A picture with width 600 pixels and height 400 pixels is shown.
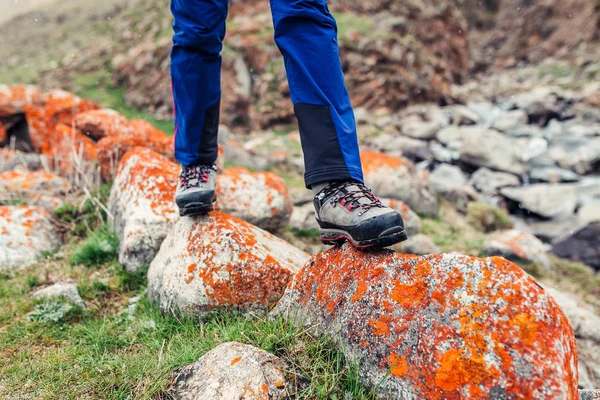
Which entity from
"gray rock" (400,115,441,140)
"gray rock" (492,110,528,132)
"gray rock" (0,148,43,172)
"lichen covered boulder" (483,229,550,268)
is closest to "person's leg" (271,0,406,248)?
"gray rock" (0,148,43,172)

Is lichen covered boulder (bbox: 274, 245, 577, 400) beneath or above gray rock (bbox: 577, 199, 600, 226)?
above

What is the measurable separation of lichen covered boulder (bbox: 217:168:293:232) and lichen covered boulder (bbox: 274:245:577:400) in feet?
5.45

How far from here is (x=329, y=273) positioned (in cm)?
178

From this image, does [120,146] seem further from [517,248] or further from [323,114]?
[517,248]

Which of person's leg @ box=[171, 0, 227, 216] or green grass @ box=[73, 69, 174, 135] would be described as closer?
person's leg @ box=[171, 0, 227, 216]

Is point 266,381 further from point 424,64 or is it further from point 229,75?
point 424,64

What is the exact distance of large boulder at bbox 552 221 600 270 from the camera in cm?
574

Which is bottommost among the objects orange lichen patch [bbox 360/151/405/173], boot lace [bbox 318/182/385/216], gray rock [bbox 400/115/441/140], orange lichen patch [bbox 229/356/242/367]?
gray rock [bbox 400/115/441/140]

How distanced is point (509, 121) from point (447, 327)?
51.3ft

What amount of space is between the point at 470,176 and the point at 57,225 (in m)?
8.85

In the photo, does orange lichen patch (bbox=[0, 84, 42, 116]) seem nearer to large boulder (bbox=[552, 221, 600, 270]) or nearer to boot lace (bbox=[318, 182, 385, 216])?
boot lace (bbox=[318, 182, 385, 216])

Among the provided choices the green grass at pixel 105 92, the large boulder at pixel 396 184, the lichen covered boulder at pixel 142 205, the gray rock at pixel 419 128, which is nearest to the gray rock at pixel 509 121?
the gray rock at pixel 419 128

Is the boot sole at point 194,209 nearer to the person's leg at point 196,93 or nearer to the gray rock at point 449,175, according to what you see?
the person's leg at point 196,93

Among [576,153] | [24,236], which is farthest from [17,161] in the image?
[576,153]
